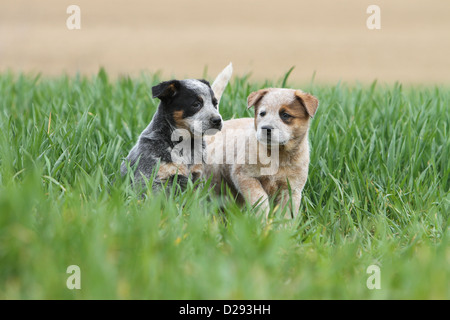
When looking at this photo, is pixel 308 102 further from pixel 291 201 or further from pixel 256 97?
pixel 291 201

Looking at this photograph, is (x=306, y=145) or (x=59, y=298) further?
(x=306, y=145)

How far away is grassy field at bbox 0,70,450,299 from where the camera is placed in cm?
276

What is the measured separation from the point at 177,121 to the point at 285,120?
77 cm

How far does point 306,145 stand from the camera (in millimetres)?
4539

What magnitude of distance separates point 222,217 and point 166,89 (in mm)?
992

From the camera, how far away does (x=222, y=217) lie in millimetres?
4195

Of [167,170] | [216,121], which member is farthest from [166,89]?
[167,170]

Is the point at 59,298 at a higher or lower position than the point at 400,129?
lower

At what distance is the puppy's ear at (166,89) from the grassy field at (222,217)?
25.6 inches

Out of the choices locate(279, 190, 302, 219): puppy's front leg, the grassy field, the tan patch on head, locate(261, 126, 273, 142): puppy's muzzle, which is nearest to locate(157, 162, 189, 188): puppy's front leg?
the tan patch on head

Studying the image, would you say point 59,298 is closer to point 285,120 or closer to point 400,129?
point 285,120
